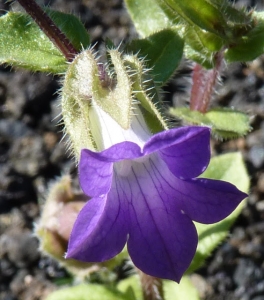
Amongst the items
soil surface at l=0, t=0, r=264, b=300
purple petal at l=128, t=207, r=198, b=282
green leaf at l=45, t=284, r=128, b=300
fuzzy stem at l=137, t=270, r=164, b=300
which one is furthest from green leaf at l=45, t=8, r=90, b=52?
green leaf at l=45, t=284, r=128, b=300

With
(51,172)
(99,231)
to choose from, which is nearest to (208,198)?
(99,231)

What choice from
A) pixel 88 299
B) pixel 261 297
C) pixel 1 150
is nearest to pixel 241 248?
pixel 261 297

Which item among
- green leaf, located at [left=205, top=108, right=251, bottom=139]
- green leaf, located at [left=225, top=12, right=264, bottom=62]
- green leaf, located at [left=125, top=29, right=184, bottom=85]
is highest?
green leaf, located at [left=125, top=29, right=184, bottom=85]

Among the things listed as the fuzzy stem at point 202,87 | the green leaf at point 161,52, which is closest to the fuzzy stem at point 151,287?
the fuzzy stem at point 202,87

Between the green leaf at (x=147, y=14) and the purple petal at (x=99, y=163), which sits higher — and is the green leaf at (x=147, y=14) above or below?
below

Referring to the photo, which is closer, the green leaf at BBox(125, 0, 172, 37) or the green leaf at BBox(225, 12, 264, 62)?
the green leaf at BBox(225, 12, 264, 62)

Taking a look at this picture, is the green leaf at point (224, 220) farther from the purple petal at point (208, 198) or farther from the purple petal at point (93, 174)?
the purple petal at point (93, 174)

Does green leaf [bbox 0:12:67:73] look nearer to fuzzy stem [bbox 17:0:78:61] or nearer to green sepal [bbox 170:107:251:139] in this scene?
fuzzy stem [bbox 17:0:78:61]

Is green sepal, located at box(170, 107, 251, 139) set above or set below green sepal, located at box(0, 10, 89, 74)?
below
